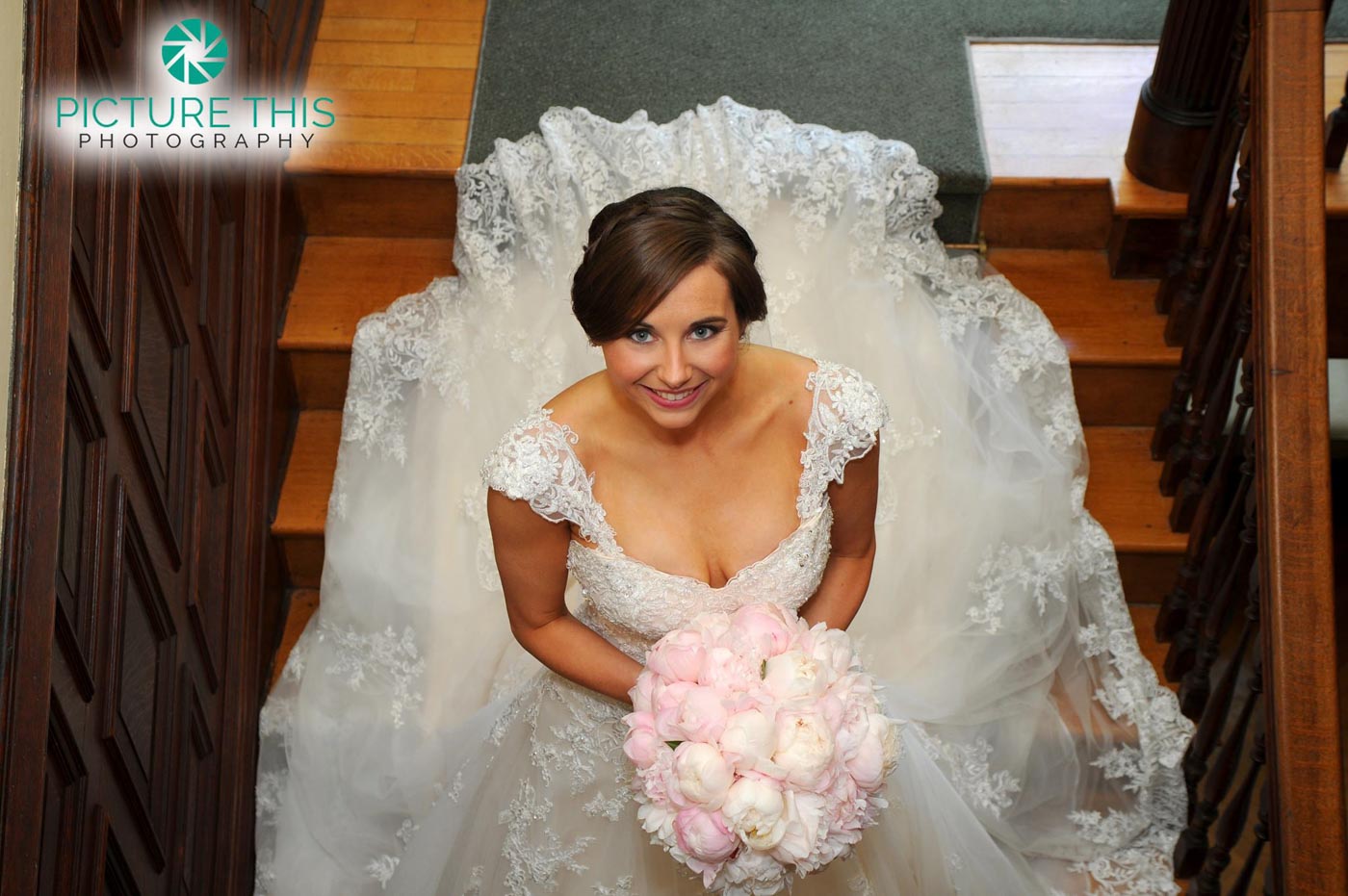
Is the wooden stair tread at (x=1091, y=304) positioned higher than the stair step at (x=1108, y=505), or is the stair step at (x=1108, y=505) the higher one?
the wooden stair tread at (x=1091, y=304)

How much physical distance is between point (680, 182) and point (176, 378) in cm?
123

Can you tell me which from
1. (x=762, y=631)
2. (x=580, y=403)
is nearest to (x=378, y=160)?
(x=580, y=403)

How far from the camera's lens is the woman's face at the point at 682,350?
1971 mm

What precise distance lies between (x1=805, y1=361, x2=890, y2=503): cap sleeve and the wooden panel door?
1177 mm

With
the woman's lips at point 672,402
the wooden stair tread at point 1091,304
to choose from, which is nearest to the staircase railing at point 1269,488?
the wooden stair tread at point 1091,304

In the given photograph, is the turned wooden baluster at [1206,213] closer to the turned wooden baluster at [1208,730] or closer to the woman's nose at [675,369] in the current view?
the turned wooden baluster at [1208,730]

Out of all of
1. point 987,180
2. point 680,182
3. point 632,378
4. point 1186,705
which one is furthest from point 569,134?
point 1186,705

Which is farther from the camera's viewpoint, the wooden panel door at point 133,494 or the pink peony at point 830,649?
the wooden panel door at point 133,494

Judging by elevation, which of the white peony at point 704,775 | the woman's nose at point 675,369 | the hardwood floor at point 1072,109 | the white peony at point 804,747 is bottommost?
the white peony at point 704,775

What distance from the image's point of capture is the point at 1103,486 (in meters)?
3.37

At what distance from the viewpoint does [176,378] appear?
283 centimetres

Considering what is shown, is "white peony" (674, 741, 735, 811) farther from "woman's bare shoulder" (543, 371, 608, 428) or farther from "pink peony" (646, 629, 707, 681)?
"woman's bare shoulder" (543, 371, 608, 428)

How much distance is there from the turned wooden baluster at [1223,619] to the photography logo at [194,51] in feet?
7.58

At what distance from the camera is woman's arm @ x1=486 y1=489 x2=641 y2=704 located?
7.21 ft
